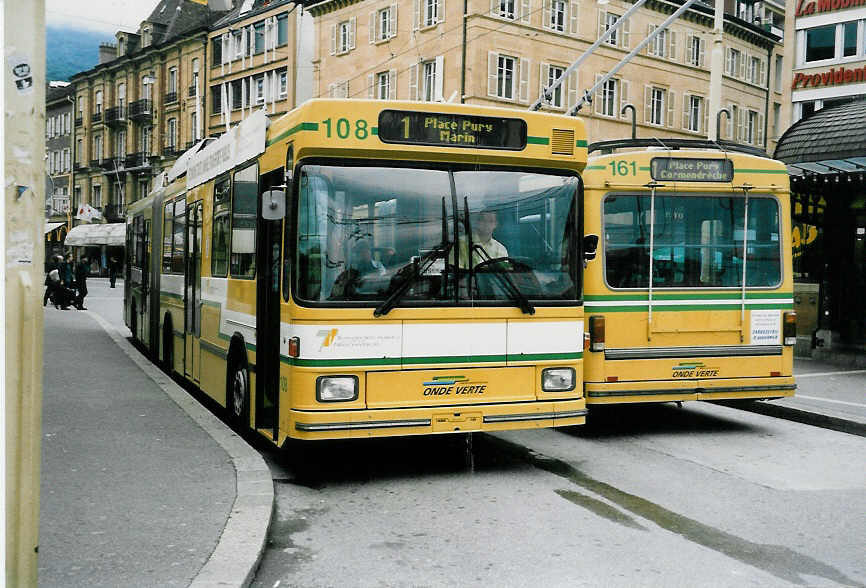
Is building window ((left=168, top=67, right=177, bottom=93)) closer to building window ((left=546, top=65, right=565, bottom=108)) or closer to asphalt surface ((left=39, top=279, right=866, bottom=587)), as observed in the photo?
building window ((left=546, top=65, right=565, bottom=108))

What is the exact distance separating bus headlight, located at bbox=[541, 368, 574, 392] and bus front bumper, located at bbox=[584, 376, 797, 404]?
1672 mm

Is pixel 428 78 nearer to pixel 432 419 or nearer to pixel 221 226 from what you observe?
pixel 221 226

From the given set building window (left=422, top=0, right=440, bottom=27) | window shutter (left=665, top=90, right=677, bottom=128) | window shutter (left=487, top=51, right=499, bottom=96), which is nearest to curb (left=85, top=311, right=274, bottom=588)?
window shutter (left=487, top=51, right=499, bottom=96)

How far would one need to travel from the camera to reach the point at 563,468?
8023mm

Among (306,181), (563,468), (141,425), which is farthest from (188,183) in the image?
(563,468)

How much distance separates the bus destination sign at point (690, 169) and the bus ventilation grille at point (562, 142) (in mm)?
2191

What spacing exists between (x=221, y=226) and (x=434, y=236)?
3.21 meters

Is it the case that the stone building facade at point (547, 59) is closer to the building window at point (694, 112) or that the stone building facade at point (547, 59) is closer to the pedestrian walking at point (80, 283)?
the building window at point (694, 112)

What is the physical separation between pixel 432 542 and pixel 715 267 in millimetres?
5285

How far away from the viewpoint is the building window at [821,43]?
123 feet

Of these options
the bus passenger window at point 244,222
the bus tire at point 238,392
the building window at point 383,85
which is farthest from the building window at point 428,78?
the bus tire at point 238,392

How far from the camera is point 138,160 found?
70.6 m

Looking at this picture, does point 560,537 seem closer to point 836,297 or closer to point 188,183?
point 188,183

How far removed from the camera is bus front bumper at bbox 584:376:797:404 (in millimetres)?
9391
